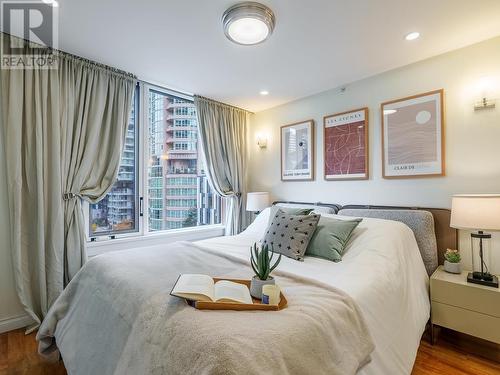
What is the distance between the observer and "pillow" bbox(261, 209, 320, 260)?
2.02 m

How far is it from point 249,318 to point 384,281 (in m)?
0.98

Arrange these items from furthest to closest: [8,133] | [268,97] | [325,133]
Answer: [268,97] → [325,133] → [8,133]

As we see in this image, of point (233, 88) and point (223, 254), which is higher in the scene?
point (233, 88)

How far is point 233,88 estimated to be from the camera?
315 centimetres

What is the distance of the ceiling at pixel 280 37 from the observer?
1.76 metres

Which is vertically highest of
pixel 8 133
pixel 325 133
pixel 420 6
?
pixel 420 6

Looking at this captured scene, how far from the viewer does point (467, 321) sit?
6.12 feet

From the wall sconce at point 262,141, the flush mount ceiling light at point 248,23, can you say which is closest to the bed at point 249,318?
the flush mount ceiling light at point 248,23

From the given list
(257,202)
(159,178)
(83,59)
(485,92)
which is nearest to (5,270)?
(159,178)

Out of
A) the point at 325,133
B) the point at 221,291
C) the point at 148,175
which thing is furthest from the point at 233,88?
the point at 221,291

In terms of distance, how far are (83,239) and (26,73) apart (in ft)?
5.06

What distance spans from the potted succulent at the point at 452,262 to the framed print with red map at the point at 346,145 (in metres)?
1.02

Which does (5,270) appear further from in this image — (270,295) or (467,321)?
(467,321)

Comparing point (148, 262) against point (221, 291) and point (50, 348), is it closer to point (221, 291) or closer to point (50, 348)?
point (221, 291)
